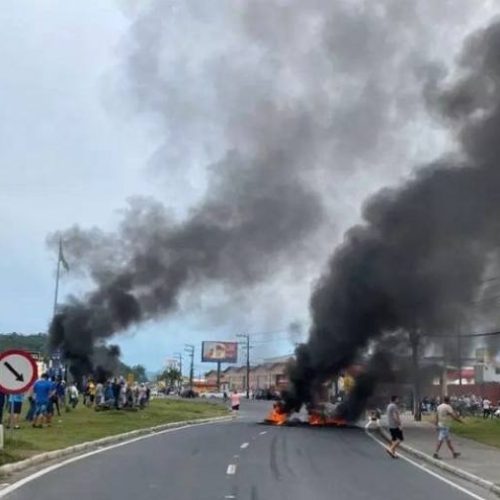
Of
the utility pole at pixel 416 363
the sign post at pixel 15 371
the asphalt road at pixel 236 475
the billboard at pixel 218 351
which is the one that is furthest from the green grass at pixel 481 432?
the billboard at pixel 218 351

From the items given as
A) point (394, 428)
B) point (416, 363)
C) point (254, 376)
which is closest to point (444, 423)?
point (394, 428)

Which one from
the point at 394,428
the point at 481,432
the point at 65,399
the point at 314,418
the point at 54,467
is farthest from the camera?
the point at 314,418

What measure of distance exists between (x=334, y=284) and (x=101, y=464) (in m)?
25.1

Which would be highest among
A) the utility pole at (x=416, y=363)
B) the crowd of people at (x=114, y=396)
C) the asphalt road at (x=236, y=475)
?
the utility pole at (x=416, y=363)

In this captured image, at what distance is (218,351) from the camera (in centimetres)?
14525

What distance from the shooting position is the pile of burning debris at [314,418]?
135ft

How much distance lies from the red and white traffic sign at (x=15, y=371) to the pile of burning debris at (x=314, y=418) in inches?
1003

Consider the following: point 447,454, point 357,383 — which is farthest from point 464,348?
point 447,454

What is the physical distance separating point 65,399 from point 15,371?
23.3m

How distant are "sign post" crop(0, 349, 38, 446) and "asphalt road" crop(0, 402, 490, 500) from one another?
5.19 ft

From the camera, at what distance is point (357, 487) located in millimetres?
Result: 15203

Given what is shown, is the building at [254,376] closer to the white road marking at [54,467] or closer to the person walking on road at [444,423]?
the white road marking at [54,467]

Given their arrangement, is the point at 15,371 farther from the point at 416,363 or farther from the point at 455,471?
the point at 416,363

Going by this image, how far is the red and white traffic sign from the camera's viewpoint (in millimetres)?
16375
